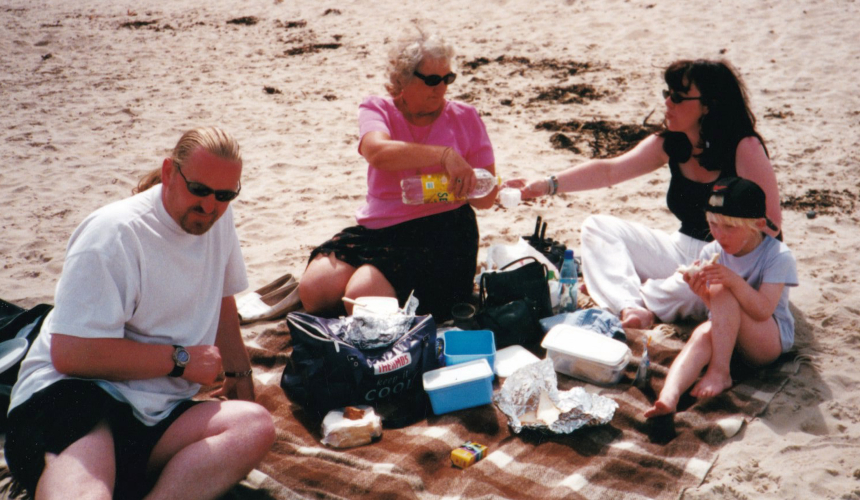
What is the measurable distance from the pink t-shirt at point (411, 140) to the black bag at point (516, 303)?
55 cm

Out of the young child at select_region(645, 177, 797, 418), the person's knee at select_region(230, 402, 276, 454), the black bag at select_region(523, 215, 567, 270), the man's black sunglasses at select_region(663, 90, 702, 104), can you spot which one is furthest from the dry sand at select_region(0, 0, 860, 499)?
the person's knee at select_region(230, 402, 276, 454)

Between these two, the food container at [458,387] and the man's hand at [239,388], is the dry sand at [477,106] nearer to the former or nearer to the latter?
the food container at [458,387]

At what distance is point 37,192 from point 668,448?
17.5 feet

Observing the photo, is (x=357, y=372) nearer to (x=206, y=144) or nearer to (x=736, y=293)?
(x=206, y=144)

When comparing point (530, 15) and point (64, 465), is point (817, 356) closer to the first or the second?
point (64, 465)

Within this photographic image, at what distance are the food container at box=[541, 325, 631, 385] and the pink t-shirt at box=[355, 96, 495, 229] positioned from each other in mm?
1029

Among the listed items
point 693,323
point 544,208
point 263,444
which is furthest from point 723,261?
point 263,444

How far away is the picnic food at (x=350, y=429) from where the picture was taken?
2.98m

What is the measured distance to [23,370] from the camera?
246cm

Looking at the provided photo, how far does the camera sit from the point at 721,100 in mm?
3625

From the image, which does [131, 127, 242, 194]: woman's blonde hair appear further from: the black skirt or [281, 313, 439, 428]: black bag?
the black skirt

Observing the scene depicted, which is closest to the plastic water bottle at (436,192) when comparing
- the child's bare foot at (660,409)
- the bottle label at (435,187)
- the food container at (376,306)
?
the bottle label at (435,187)

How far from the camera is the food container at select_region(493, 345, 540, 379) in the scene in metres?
3.48

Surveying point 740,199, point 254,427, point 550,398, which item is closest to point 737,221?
point 740,199
